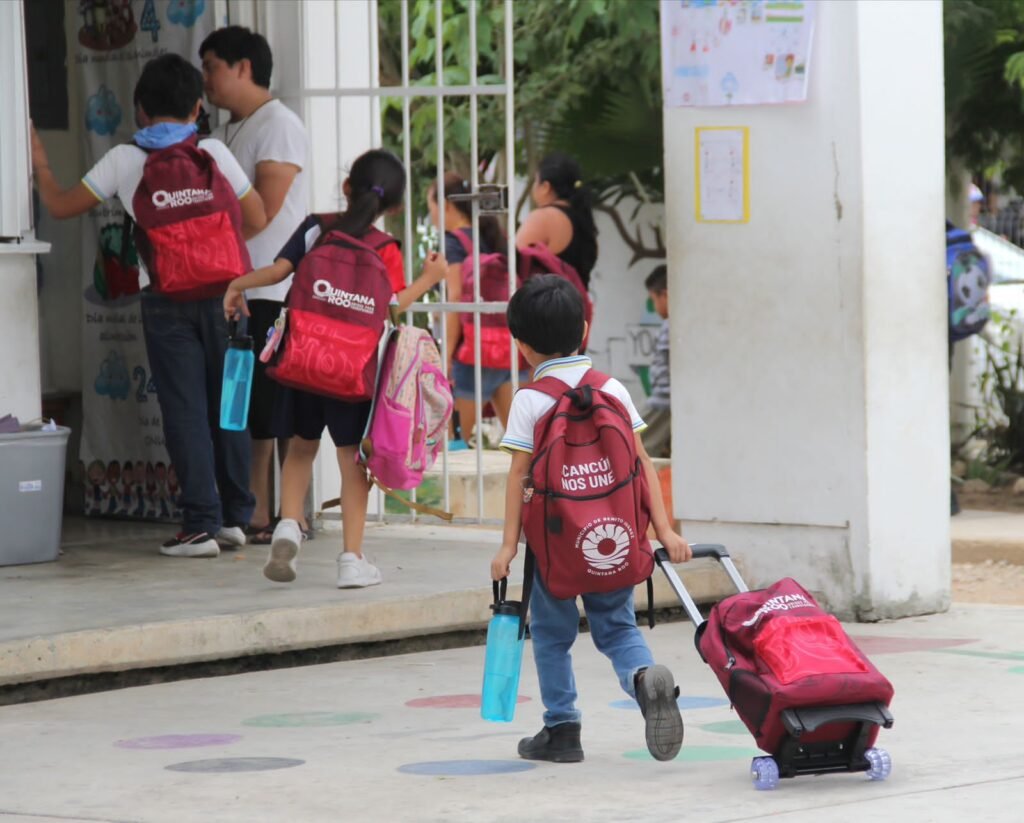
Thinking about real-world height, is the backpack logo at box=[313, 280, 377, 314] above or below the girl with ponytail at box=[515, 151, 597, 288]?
below

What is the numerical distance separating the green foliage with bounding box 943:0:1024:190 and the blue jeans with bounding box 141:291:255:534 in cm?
587

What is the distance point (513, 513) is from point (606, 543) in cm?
26

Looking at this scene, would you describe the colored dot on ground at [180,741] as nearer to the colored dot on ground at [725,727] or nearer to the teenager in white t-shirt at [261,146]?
the colored dot on ground at [725,727]

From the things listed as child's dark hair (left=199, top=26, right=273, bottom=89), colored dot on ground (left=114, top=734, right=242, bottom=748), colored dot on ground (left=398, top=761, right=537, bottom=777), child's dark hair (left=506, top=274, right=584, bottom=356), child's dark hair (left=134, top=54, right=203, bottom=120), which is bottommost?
colored dot on ground (left=114, top=734, right=242, bottom=748)

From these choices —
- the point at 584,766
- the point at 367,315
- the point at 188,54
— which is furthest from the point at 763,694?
the point at 188,54

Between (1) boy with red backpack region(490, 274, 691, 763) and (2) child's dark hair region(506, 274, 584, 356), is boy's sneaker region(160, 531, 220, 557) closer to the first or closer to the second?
(1) boy with red backpack region(490, 274, 691, 763)

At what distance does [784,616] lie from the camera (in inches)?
192

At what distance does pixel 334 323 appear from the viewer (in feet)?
22.6

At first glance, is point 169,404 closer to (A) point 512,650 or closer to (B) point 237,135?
(B) point 237,135

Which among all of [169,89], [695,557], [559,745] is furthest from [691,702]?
[169,89]

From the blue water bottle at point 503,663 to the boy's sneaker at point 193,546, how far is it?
9.82ft

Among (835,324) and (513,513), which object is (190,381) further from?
(513,513)

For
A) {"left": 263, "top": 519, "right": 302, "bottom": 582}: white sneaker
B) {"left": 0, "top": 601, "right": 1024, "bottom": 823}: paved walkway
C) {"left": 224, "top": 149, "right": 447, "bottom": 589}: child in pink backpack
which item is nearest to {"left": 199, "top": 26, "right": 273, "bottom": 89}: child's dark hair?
{"left": 224, "top": 149, "right": 447, "bottom": 589}: child in pink backpack

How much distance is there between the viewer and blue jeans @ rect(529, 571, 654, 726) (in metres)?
5.12
